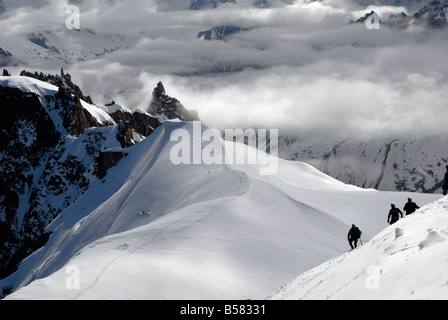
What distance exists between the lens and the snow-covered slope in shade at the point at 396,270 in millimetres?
17250

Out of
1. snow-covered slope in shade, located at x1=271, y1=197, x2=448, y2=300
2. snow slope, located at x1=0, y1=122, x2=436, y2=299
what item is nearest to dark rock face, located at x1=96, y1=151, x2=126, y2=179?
snow slope, located at x1=0, y1=122, x2=436, y2=299

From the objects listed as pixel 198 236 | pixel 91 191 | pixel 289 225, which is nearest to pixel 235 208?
pixel 289 225

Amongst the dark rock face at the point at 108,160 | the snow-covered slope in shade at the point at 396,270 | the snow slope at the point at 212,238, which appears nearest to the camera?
the snow-covered slope in shade at the point at 396,270

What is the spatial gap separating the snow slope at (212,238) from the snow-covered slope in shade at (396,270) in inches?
371

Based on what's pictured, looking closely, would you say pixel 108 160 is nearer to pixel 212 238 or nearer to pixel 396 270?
pixel 212 238

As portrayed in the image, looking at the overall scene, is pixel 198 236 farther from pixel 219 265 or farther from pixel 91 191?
pixel 91 191

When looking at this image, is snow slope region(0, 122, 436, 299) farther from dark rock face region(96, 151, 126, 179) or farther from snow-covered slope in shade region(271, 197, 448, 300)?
dark rock face region(96, 151, 126, 179)

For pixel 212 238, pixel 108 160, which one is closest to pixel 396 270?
pixel 212 238

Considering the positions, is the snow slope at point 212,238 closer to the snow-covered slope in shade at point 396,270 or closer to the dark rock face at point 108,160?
the snow-covered slope in shade at point 396,270

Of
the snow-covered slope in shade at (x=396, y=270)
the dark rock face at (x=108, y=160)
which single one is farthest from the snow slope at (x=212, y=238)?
the dark rock face at (x=108, y=160)

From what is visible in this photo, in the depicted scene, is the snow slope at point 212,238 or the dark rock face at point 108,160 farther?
the dark rock face at point 108,160

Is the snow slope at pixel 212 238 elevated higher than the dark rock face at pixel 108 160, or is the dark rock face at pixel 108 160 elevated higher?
the dark rock face at pixel 108 160

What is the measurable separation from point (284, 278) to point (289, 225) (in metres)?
13.8

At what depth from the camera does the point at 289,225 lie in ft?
176
